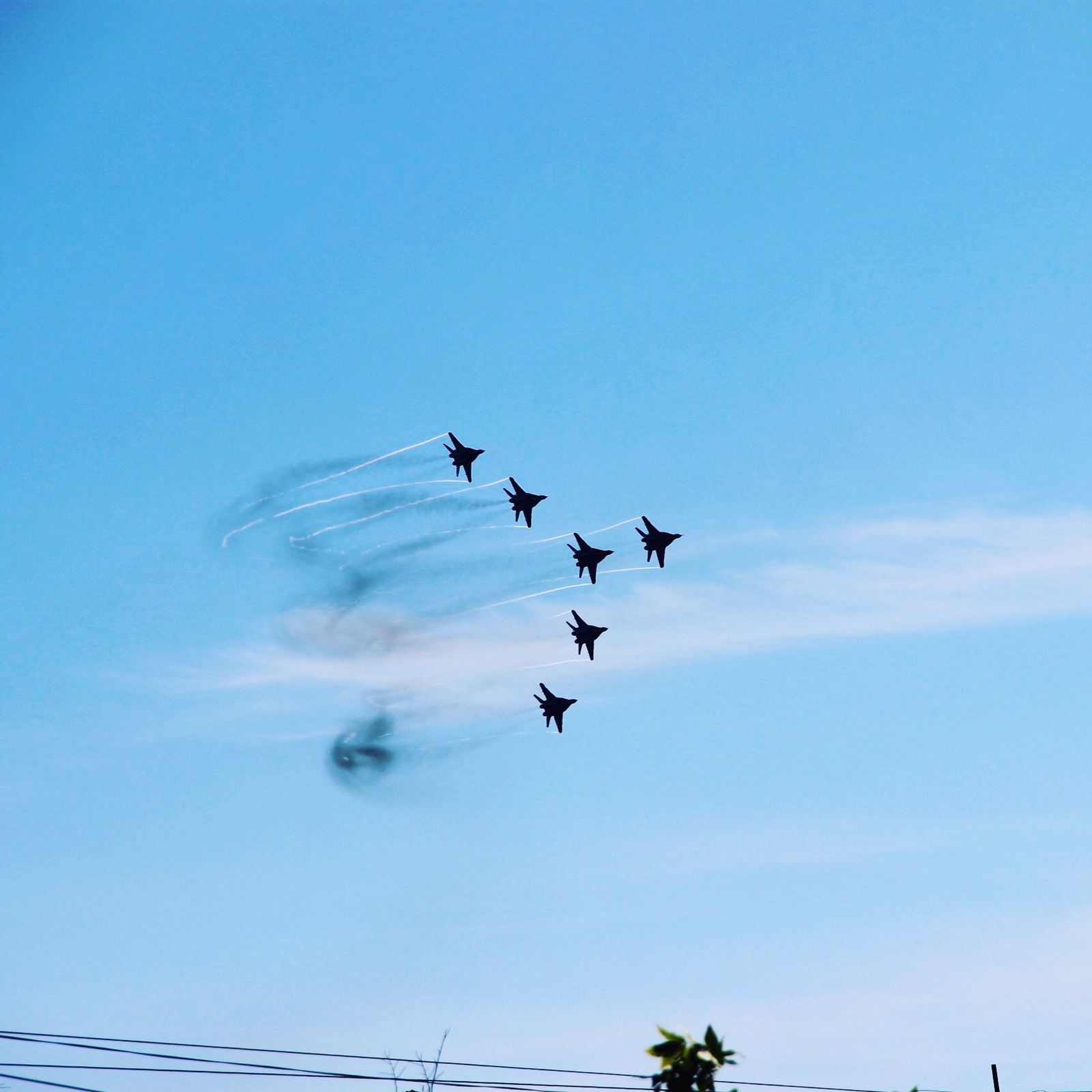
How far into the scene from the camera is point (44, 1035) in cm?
3706

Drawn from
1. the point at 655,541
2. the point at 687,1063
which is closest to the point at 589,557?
the point at 655,541

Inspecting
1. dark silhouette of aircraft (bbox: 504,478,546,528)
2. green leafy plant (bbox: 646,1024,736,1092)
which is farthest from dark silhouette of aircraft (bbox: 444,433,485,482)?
green leafy plant (bbox: 646,1024,736,1092)

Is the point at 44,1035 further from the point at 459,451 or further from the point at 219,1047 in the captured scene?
the point at 459,451

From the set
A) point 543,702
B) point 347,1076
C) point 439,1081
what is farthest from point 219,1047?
point 543,702

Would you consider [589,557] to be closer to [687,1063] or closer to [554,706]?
[554,706]

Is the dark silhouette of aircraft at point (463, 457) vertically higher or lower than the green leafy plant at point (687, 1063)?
higher

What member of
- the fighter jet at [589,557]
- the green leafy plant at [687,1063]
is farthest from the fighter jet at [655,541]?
the green leafy plant at [687,1063]

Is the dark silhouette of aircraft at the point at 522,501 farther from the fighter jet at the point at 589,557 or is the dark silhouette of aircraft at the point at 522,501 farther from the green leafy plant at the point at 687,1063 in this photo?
the green leafy plant at the point at 687,1063

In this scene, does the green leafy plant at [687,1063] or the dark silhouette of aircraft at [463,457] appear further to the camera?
the dark silhouette of aircraft at [463,457]

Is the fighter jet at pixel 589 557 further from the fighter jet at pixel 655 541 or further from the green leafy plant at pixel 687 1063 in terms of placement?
the green leafy plant at pixel 687 1063

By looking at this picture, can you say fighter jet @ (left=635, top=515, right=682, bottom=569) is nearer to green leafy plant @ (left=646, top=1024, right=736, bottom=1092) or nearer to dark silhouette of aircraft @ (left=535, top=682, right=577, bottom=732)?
dark silhouette of aircraft @ (left=535, top=682, right=577, bottom=732)

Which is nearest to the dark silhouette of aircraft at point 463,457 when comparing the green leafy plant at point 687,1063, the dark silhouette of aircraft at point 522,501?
the dark silhouette of aircraft at point 522,501

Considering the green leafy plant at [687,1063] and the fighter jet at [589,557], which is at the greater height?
the fighter jet at [589,557]

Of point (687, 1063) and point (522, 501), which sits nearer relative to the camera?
point (687, 1063)
